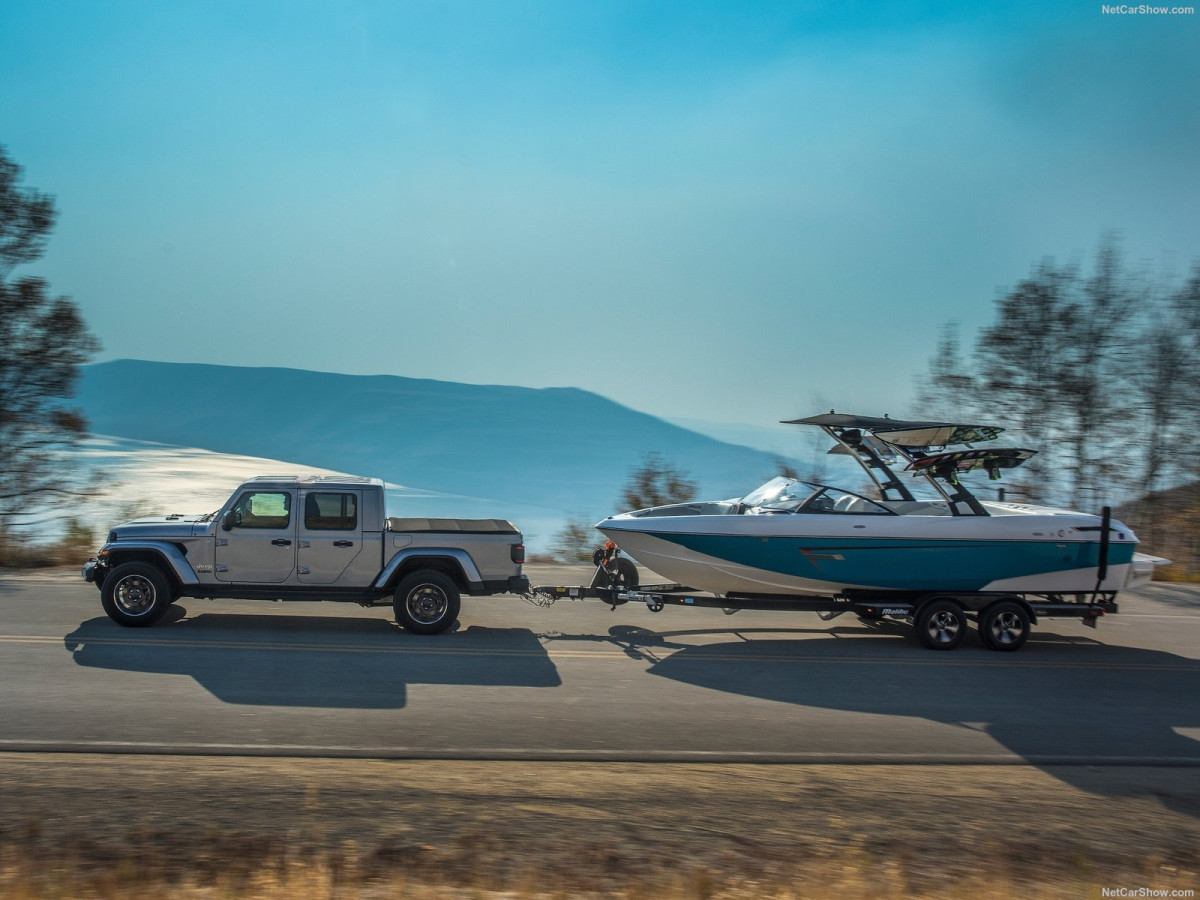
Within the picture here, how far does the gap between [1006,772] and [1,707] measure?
826cm

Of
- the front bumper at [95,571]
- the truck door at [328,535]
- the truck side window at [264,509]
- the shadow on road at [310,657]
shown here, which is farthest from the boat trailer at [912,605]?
the front bumper at [95,571]

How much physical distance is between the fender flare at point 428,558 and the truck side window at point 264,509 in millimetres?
1310

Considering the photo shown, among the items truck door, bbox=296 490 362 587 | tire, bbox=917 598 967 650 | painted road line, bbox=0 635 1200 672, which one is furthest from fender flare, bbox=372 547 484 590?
tire, bbox=917 598 967 650

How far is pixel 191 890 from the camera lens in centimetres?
501

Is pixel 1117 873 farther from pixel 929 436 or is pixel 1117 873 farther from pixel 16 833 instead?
pixel 929 436

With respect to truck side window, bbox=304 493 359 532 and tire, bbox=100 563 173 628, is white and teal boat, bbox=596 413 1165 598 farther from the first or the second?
tire, bbox=100 563 173 628

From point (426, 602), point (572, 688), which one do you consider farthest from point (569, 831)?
point (426, 602)

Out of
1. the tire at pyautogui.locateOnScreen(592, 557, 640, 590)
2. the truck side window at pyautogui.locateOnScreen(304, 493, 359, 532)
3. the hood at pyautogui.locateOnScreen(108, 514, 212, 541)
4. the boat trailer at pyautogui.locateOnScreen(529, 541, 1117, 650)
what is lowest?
the boat trailer at pyautogui.locateOnScreen(529, 541, 1117, 650)

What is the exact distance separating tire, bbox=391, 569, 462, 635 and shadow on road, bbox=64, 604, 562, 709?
0.50ft

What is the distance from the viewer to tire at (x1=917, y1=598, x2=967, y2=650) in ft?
40.6

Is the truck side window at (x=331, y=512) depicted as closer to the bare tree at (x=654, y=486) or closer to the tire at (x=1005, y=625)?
the tire at (x=1005, y=625)

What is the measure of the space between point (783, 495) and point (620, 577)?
7.73 ft

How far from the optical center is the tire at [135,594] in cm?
1145

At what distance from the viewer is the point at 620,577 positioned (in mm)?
12930
